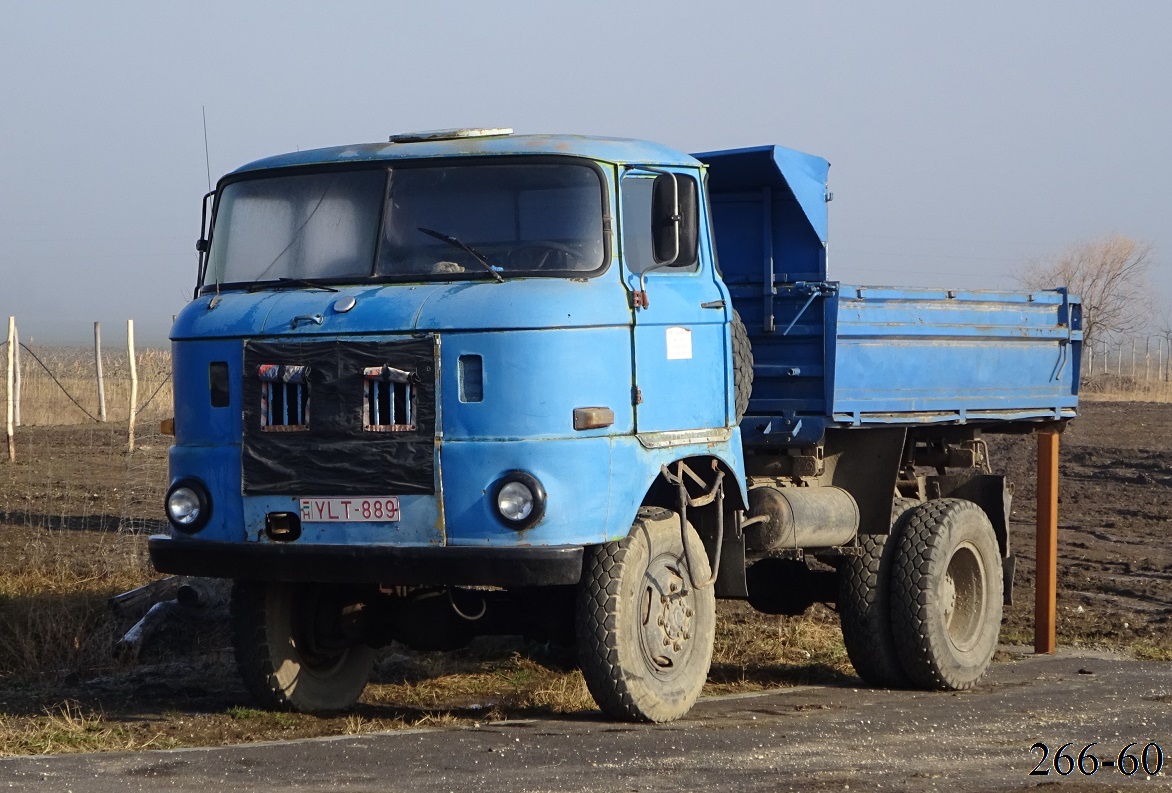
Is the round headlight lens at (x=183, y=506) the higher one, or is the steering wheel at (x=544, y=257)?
the steering wheel at (x=544, y=257)

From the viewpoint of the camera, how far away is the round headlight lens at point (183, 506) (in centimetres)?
747

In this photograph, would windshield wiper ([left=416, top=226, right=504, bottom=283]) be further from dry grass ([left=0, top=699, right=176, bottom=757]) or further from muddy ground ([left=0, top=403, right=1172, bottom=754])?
dry grass ([left=0, top=699, right=176, bottom=757])

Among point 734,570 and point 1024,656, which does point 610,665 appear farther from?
point 1024,656

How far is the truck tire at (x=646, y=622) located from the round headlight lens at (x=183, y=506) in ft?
6.15

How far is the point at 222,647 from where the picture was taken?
10461 mm

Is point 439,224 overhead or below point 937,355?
overhead

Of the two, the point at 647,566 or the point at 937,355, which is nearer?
the point at 647,566

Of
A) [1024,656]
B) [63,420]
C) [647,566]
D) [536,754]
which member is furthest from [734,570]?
[63,420]

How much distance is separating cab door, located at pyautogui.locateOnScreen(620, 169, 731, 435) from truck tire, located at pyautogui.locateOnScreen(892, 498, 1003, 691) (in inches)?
85.6

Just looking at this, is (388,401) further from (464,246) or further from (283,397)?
(464,246)

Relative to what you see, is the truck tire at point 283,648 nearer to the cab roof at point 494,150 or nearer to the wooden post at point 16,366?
the cab roof at point 494,150

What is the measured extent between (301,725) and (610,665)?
1706 mm

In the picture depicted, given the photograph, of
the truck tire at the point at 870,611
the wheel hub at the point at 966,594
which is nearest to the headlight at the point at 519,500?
the truck tire at the point at 870,611

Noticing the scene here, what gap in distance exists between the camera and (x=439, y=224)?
754 centimetres
